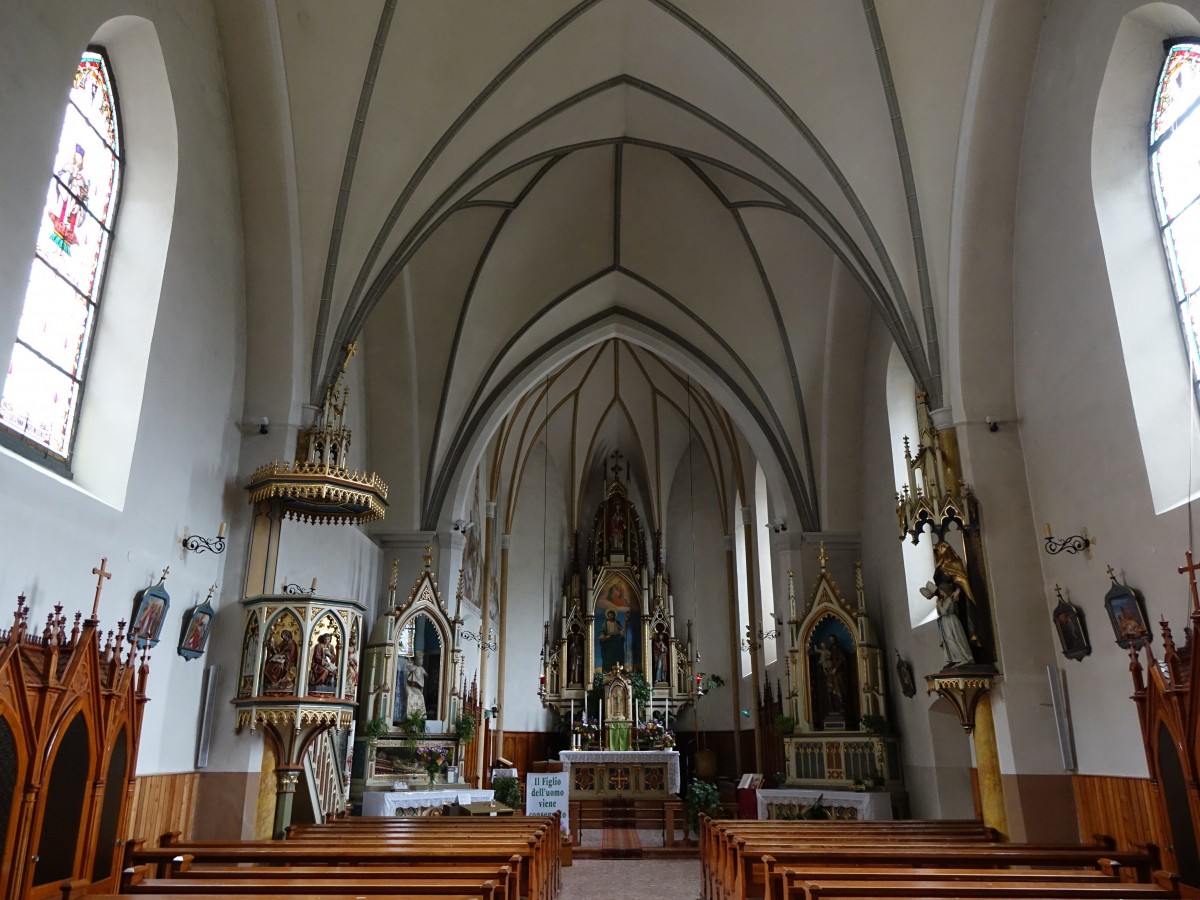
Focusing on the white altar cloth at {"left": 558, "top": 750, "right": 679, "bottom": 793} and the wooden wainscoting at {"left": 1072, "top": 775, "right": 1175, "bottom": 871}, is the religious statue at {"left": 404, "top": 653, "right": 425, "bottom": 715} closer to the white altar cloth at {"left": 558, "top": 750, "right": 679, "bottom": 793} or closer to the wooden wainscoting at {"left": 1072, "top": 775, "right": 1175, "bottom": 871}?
the white altar cloth at {"left": 558, "top": 750, "right": 679, "bottom": 793}

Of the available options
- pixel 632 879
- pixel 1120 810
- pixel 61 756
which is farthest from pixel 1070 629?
pixel 61 756

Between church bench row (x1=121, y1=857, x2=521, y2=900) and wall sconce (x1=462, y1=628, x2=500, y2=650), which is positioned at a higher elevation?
wall sconce (x1=462, y1=628, x2=500, y2=650)

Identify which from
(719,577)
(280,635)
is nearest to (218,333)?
(280,635)

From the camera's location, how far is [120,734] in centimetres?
682

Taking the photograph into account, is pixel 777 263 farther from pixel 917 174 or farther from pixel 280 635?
Answer: pixel 280 635

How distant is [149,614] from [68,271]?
315cm

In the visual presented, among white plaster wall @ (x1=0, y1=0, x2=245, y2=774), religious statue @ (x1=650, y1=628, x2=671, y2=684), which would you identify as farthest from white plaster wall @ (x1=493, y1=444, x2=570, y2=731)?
white plaster wall @ (x1=0, y1=0, x2=245, y2=774)

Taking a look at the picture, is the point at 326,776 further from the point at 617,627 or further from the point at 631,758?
the point at 617,627

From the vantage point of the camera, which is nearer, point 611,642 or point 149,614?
point 149,614

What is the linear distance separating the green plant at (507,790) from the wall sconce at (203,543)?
7444 mm

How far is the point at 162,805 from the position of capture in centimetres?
864

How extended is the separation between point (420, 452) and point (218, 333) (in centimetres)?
566

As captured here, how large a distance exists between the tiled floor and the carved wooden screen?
5157 mm

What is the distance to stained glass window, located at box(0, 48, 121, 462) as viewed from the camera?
24.2 ft
